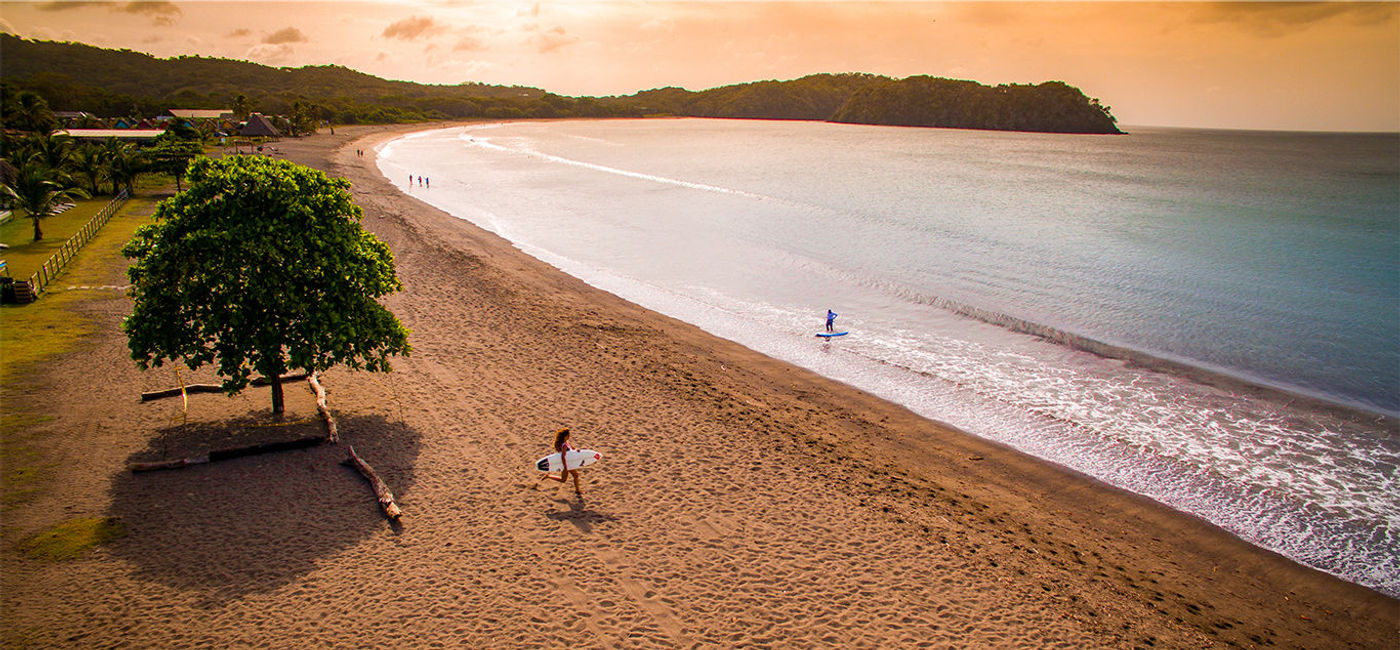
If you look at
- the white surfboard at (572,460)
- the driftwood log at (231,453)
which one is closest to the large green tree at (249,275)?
the driftwood log at (231,453)

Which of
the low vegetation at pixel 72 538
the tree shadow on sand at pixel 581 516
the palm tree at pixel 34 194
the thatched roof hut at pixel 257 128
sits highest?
the thatched roof hut at pixel 257 128

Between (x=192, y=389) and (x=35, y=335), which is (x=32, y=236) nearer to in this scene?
(x=35, y=335)

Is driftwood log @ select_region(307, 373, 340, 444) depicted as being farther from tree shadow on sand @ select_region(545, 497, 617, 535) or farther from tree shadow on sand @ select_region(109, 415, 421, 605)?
tree shadow on sand @ select_region(545, 497, 617, 535)

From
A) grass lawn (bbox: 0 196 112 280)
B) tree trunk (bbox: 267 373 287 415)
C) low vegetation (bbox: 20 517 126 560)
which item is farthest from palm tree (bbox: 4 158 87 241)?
low vegetation (bbox: 20 517 126 560)

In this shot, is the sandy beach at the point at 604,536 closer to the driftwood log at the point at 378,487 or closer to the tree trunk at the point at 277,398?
the driftwood log at the point at 378,487

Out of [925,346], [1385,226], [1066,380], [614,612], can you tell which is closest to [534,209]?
[925,346]

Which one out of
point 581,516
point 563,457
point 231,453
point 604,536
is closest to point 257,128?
point 231,453

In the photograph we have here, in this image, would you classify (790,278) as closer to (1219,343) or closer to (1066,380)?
(1066,380)
